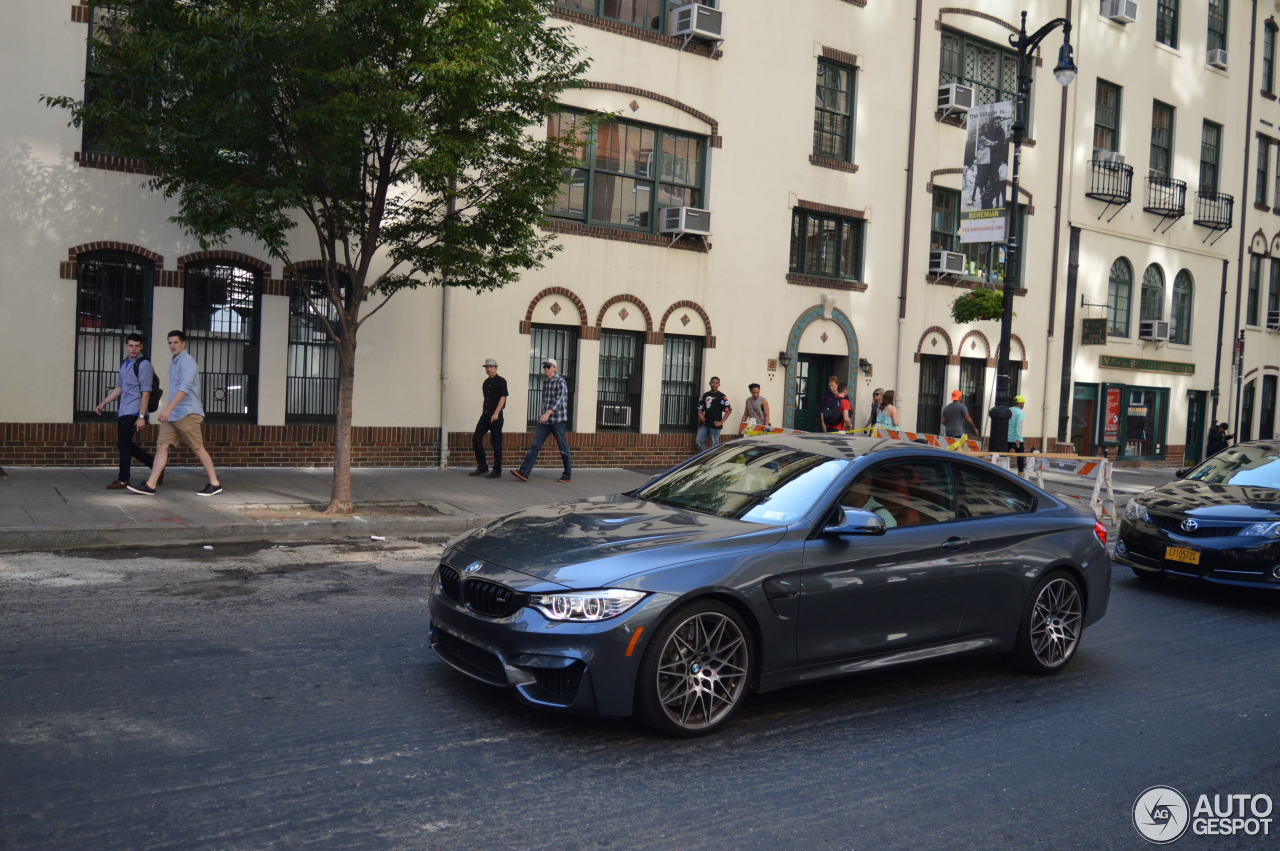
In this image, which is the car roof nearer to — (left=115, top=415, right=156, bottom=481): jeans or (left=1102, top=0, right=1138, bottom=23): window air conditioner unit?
(left=115, top=415, right=156, bottom=481): jeans

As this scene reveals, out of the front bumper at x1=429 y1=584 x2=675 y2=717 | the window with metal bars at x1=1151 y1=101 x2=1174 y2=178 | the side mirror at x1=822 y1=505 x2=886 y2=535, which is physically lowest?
the front bumper at x1=429 y1=584 x2=675 y2=717

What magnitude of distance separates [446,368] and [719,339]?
5636mm

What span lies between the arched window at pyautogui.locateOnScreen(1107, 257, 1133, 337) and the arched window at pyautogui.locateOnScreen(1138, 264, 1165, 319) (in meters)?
0.67

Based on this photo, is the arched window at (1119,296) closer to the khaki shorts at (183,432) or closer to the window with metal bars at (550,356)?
the window with metal bars at (550,356)

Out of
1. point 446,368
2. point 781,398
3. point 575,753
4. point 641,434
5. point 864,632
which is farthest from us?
point 781,398

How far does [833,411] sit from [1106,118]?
13.3 metres

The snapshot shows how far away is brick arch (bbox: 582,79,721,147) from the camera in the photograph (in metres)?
18.5

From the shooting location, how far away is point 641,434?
19.7m

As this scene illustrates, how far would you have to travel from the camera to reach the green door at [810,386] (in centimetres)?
2223

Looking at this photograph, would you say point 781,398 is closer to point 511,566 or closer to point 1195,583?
point 1195,583

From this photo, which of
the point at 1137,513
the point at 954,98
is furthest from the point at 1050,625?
the point at 954,98

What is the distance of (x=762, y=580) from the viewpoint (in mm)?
5668

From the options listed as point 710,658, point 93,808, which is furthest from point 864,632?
point 93,808

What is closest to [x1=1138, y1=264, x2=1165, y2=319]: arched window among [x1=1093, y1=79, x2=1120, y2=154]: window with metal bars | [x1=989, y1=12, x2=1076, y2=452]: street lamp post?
[x1=1093, y1=79, x2=1120, y2=154]: window with metal bars
